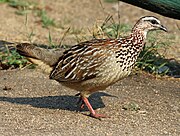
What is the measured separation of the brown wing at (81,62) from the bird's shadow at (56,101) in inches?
15.7

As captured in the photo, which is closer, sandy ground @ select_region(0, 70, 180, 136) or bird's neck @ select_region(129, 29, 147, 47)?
sandy ground @ select_region(0, 70, 180, 136)

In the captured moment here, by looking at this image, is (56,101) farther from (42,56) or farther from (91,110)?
(91,110)

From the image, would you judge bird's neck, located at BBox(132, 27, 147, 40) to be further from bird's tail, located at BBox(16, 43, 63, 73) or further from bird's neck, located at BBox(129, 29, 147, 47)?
bird's tail, located at BBox(16, 43, 63, 73)

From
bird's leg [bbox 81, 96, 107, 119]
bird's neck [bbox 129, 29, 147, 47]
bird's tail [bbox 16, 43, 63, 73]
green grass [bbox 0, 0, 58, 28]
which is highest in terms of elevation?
bird's neck [bbox 129, 29, 147, 47]

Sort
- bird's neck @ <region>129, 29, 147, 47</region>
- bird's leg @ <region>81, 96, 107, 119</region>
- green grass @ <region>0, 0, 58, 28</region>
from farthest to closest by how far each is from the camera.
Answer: green grass @ <region>0, 0, 58, 28</region>, bird's neck @ <region>129, 29, 147, 47</region>, bird's leg @ <region>81, 96, 107, 119</region>

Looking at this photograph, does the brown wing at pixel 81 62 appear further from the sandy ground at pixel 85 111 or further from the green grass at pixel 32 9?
the green grass at pixel 32 9

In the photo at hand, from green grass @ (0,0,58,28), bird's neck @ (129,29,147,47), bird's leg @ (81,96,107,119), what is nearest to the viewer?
bird's leg @ (81,96,107,119)

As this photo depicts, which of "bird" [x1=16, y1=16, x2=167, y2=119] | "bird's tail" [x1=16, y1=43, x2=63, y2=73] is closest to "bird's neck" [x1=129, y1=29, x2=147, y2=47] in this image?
"bird" [x1=16, y1=16, x2=167, y2=119]

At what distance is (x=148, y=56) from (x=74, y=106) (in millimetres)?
1846

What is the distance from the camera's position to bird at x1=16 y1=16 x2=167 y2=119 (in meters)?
6.95

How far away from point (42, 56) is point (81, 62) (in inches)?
20.9

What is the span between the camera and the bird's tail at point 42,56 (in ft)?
24.3

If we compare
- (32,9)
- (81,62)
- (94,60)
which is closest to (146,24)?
(94,60)

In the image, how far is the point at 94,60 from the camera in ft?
23.1
